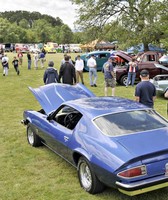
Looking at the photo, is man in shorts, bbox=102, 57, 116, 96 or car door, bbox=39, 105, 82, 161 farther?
man in shorts, bbox=102, 57, 116, 96

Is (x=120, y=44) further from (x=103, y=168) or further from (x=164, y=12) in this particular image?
(x=103, y=168)

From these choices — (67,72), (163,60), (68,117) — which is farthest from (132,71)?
(68,117)

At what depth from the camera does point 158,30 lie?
74.9ft

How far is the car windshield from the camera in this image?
479 centimetres

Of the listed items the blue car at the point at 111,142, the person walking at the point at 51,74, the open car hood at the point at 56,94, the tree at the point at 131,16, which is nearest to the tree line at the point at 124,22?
the tree at the point at 131,16

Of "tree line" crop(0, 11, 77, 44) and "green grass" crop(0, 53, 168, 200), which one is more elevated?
"tree line" crop(0, 11, 77, 44)

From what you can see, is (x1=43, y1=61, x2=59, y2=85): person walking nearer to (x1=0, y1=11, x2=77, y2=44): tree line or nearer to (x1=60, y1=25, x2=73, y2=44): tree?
(x1=0, y1=11, x2=77, y2=44): tree line

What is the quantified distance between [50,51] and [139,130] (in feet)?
203

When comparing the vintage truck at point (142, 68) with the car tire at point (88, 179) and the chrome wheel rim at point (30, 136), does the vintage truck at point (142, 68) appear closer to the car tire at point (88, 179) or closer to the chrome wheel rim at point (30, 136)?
the chrome wheel rim at point (30, 136)

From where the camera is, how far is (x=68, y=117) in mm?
5891

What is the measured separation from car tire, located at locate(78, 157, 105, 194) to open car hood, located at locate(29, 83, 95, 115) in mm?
2187

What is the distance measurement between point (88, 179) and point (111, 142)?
82cm

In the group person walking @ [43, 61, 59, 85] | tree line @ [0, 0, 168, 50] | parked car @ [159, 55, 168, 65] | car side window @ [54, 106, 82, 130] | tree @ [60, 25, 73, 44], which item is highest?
tree @ [60, 25, 73, 44]

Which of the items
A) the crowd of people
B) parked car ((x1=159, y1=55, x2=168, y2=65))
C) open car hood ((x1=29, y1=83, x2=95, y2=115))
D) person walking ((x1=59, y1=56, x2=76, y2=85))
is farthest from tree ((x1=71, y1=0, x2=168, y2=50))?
open car hood ((x1=29, y1=83, x2=95, y2=115))
